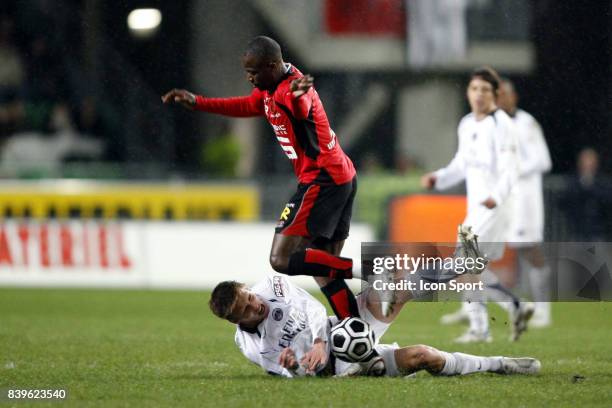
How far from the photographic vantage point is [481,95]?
958 cm

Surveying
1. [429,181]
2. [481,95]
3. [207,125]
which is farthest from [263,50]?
[207,125]

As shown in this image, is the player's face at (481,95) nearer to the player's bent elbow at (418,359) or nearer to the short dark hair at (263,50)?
the short dark hair at (263,50)

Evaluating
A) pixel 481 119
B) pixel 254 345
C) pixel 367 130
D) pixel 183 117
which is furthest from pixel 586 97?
pixel 367 130

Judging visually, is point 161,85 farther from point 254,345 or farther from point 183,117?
point 254,345

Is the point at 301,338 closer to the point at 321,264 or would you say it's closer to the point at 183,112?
the point at 321,264

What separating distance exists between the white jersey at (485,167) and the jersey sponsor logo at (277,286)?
272 centimetres

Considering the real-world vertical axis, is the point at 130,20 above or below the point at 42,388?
above

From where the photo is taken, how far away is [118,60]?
57.7 feet

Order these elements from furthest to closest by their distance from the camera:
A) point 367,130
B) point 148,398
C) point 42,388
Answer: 1. point 367,130
2. point 42,388
3. point 148,398

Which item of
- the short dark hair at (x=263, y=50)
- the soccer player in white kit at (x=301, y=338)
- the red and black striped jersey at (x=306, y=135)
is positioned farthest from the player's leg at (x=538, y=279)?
the short dark hair at (x=263, y=50)

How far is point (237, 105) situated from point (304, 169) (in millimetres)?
687

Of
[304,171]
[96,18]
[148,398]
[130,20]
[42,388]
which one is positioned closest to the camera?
[148,398]

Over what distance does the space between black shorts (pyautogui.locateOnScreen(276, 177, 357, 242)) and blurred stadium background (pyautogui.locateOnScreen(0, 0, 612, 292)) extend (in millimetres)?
3782

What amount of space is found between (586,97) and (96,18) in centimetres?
759
